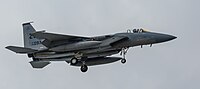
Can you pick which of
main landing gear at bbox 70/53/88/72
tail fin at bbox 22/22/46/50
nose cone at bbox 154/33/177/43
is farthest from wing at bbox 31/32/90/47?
nose cone at bbox 154/33/177/43

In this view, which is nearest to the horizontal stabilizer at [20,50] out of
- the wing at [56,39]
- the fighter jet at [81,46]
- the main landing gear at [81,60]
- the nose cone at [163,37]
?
the fighter jet at [81,46]

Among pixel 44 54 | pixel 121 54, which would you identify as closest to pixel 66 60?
pixel 44 54

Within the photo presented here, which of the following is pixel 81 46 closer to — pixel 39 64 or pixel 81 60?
pixel 81 60

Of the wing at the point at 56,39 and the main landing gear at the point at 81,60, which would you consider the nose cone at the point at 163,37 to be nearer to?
the wing at the point at 56,39

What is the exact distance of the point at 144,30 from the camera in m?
51.2

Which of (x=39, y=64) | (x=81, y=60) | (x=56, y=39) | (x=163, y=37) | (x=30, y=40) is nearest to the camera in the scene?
(x=163, y=37)

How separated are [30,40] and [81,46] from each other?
5.87 m

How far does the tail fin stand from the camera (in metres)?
54.5

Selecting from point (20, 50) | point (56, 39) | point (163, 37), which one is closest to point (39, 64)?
point (20, 50)

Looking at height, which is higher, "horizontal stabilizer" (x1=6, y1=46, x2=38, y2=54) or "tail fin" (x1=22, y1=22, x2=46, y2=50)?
"tail fin" (x1=22, y1=22, x2=46, y2=50)

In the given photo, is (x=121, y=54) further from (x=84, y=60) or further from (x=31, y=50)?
(x=31, y=50)

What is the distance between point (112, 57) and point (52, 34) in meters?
5.69

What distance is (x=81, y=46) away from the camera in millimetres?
51031

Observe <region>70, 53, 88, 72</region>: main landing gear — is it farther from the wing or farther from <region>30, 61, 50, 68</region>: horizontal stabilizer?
<region>30, 61, 50, 68</region>: horizontal stabilizer
